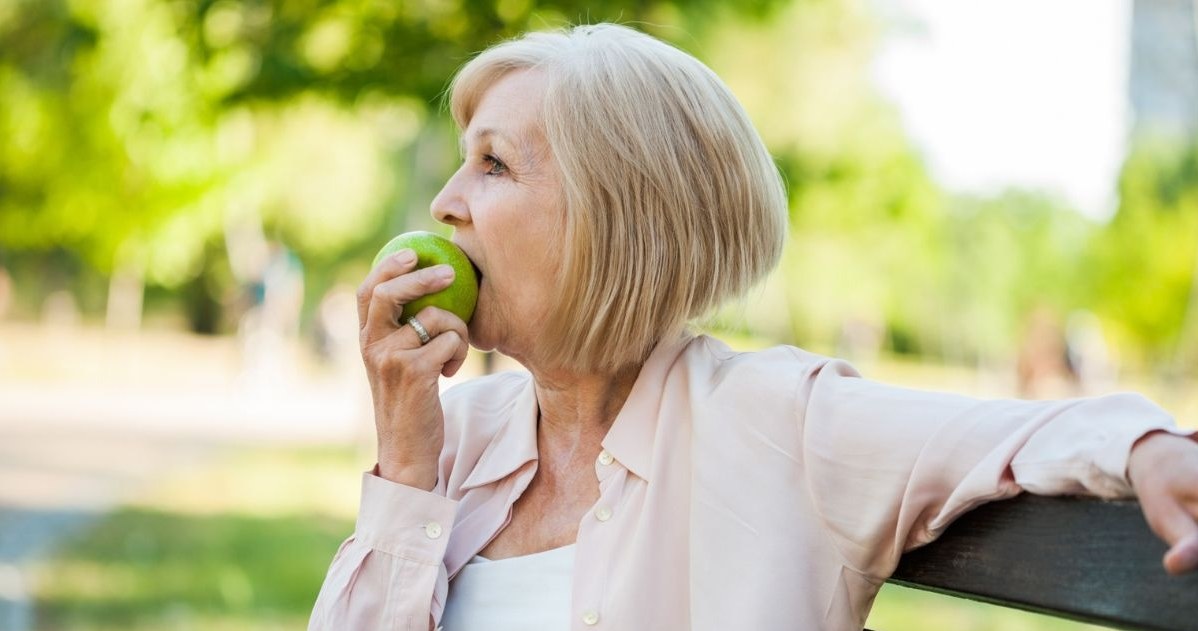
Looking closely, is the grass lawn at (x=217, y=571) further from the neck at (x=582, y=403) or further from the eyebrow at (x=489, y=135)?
the eyebrow at (x=489, y=135)

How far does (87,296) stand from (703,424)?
4366 centimetres

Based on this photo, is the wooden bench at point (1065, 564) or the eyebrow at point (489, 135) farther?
the eyebrow at point (489, 135)

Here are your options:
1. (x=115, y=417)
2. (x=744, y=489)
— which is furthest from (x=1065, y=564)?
(x=115, y=417)

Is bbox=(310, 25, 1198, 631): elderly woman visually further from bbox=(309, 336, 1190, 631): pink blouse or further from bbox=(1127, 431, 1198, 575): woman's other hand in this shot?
bbox=(1127, 431, 1198, 575): woman's other hand

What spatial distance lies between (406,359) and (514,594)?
41 cm

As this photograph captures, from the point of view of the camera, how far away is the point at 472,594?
2.07 meters

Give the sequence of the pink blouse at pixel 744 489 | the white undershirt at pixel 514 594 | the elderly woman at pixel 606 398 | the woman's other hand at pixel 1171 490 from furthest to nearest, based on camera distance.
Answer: the white undershirt at pixel 514 594 → the elderly woman at pixel 606 398 → the pink blouse at pixel 744 489 → the woman's other hand at pixel 1171 490

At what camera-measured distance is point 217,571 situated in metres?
6.73

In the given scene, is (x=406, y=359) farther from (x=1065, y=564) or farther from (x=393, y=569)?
(x=1065, y=564)

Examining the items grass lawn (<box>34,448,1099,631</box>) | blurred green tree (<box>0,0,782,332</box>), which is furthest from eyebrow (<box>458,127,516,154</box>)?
grass lawn (<box>34,448,1099,631</box>)

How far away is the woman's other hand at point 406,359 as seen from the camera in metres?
2.03

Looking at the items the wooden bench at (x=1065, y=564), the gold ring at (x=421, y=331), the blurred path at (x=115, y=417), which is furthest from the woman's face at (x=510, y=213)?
the blurred path at (x=115, y=417)

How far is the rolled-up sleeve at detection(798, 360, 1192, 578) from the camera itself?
1353mm

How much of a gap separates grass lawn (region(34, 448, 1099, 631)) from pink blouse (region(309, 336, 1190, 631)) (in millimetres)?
3707
